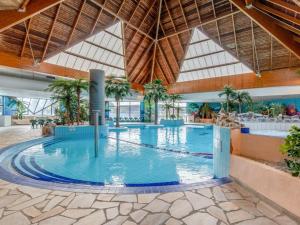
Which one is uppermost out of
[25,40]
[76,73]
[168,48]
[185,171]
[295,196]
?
[168,48]

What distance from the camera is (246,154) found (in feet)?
13.5

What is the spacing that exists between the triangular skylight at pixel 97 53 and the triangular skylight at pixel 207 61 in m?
6.21

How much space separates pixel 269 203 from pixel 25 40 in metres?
14.3

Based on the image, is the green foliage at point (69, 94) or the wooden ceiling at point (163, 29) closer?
the wooden ceiling at point (163, 29)

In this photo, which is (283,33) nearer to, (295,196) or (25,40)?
(295,196)

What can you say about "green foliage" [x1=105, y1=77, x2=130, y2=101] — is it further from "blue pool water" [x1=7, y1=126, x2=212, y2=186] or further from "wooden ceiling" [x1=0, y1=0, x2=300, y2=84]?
"blue pool water" [x1=7, y1=126, x2=212, y2=186]

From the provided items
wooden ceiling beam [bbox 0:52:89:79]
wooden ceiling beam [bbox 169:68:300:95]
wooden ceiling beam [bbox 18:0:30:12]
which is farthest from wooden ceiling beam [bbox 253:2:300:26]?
wooden ceiling beam [bbox 0:52:89:79]

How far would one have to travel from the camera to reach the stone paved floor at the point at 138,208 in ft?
8.55

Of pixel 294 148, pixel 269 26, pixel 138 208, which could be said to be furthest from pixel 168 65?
pixel 138 208

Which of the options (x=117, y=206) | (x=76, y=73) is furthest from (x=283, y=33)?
(x=76, y=73)

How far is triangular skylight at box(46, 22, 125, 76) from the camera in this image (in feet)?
50.6

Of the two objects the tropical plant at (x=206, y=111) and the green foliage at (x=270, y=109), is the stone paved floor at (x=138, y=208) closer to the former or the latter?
the green foliage at (x=270, y=109)

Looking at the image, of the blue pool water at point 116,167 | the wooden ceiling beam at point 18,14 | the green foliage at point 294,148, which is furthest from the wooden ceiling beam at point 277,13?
the wooden ceiling beam at point 18,14

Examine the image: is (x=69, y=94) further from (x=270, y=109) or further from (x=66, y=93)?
(x=270, y=109)
